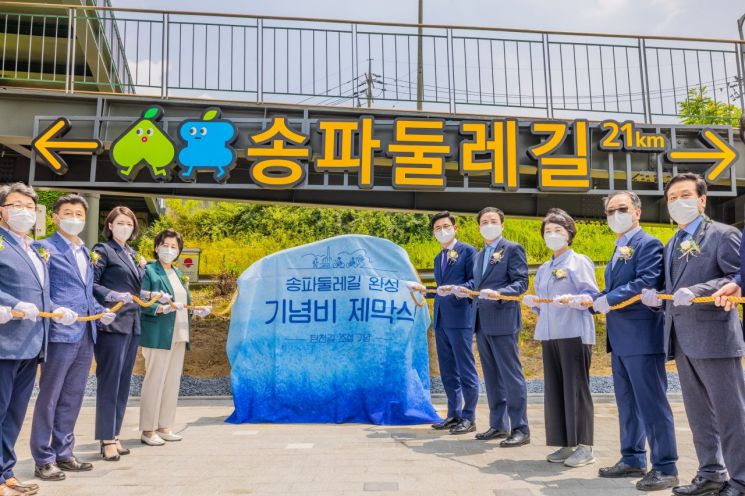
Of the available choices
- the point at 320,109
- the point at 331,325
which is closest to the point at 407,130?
the point at 320,109

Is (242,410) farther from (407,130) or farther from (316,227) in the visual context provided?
(316,227)

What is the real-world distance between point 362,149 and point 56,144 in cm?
431

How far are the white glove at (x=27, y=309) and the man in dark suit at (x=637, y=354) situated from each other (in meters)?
3.44

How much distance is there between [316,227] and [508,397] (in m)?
14.8

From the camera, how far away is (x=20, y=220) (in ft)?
12.6

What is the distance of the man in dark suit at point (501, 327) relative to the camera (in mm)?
5207

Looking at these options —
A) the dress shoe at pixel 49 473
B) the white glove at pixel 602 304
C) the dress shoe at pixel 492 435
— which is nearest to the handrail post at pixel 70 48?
the dress shoe at pixel 49 473

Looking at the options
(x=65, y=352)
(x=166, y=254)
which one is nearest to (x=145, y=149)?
(x=166, y=254)

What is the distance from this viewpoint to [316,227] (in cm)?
1964

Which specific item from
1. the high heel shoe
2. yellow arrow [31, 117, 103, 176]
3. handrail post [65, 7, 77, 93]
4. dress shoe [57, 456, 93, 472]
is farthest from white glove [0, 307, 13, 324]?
handrail post [65, 7, 77, 93]

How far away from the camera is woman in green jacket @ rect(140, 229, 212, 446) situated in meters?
5.30

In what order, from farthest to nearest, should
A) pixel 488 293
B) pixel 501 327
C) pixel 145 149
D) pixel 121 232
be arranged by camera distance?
pixel 145 149
pixel 501 327
pixel 488 293
pixel 121 232

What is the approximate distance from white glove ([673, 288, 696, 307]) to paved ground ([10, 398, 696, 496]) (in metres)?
1.20

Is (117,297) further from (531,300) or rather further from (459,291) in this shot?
(531,300)
